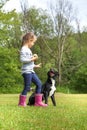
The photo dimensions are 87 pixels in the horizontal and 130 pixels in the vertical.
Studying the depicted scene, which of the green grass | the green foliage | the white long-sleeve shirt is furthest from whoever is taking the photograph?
the green foliage

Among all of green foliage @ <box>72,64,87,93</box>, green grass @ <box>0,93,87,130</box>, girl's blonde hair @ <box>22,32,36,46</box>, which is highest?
girl's blonde hair @ <box>22,32,36,46</box>

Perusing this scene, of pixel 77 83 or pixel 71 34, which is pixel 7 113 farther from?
pixel 71 34

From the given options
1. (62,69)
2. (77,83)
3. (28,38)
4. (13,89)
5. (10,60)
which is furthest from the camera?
(62,69)

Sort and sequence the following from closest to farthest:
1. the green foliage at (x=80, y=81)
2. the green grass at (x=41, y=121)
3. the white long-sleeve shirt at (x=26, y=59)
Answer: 1. the green grass at (x=41, y=121)
2. the white long-sleeve shirt at (x=26, y=59)
3. the green foliage at (x=80, y=81)

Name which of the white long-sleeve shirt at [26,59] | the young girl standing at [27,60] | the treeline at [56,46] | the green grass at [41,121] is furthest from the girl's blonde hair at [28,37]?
the treeline at [56,46]

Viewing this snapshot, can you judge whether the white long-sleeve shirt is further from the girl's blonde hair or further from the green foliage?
the green foliage

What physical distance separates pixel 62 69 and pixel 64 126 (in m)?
50.5

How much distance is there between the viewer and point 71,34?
6072 centimetres

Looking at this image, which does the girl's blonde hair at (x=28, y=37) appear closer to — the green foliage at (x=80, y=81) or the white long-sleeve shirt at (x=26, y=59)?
the white long-sleeve shirt at (x=26, y=59)

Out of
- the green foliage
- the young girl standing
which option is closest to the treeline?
the green foliage

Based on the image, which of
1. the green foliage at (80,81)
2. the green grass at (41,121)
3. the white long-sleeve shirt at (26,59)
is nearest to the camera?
the green grass at (41,121)

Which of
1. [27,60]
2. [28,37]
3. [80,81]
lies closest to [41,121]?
[27,60]

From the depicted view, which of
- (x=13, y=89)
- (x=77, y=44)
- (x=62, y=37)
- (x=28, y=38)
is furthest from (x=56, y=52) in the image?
(x=28, y=38)

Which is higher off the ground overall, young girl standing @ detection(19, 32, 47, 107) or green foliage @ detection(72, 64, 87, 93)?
young girl standing @ detection(19, 32, 47, 107)
